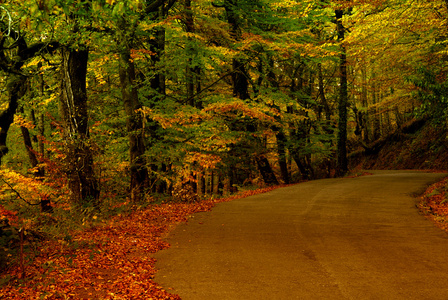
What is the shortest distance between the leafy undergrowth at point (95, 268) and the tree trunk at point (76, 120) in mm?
1802

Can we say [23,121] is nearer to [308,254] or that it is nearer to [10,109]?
[10,109]

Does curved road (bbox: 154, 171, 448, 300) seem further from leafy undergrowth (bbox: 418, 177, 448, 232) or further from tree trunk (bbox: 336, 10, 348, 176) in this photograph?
tree trunk (bbox: 336, 10, 348, 176)

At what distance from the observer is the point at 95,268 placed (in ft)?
20.6

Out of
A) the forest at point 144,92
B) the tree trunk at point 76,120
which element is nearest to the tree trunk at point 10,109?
the forest at point 144,92

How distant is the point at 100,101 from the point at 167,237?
7.72 metres

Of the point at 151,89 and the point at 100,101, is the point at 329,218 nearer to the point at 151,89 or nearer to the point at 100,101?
the point at 151,89

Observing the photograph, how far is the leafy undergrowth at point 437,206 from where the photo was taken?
31.5ft

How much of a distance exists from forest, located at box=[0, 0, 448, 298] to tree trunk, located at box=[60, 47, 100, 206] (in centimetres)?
3

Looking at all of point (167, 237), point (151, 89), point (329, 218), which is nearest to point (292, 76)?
point (151, 89)

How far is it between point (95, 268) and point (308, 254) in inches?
160

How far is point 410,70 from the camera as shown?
19.4 metres

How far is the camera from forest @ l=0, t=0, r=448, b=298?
8.38 meters

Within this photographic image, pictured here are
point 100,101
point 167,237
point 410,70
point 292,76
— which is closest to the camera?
point 167,237

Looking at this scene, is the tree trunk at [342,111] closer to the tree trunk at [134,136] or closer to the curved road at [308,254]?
the curved road at [308,254]
